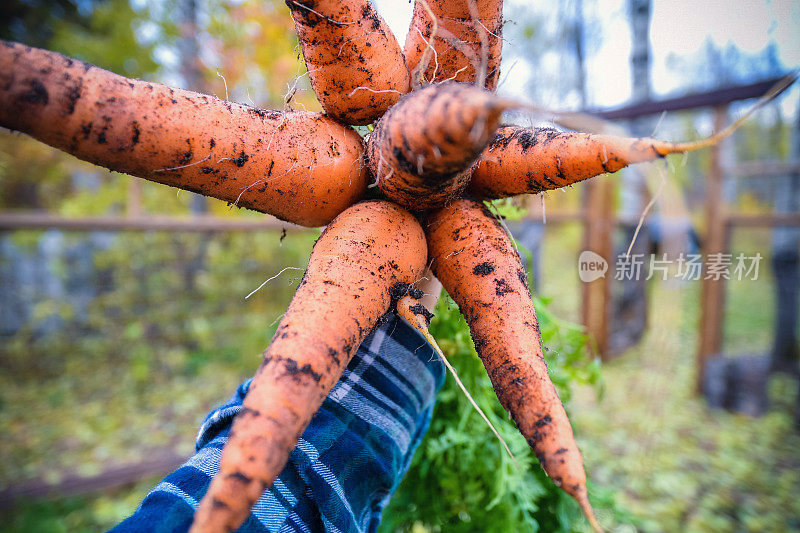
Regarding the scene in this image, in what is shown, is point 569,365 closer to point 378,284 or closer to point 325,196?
point 378,284

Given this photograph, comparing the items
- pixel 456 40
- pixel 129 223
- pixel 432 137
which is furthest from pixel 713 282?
pixel 129 223

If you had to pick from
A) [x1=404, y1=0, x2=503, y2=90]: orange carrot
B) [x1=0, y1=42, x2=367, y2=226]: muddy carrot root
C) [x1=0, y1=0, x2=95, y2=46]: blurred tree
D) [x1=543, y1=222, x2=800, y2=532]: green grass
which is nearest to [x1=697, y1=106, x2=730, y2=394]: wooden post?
[x1=543, y1=222, x2=800, y2=532]: green grass

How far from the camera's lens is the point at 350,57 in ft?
2.31

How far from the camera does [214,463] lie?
0.60m

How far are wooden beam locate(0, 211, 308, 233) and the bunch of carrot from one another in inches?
59.7

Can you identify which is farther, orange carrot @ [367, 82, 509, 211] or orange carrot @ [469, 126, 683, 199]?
orange carrot @ [469, 126, 683, 199]

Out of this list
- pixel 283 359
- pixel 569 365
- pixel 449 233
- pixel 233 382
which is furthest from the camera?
pixel 233 382

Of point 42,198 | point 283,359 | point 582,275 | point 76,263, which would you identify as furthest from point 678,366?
point 42,198

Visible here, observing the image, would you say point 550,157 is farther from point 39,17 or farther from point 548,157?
point 39,17

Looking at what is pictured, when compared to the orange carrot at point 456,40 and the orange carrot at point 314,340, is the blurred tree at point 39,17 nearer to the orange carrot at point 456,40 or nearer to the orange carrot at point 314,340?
the orange carrot at point 456,40

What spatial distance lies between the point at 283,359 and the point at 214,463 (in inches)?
7.9

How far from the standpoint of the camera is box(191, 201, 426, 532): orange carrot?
1.63ft

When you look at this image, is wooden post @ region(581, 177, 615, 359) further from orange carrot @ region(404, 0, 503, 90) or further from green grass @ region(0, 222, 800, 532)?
orange carrot @ region(404, 0, 503, 90)

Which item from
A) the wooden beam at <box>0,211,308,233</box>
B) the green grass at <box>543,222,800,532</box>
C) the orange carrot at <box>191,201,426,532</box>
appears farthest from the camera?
the wooden beam at <box>0,211,308,233</box>
